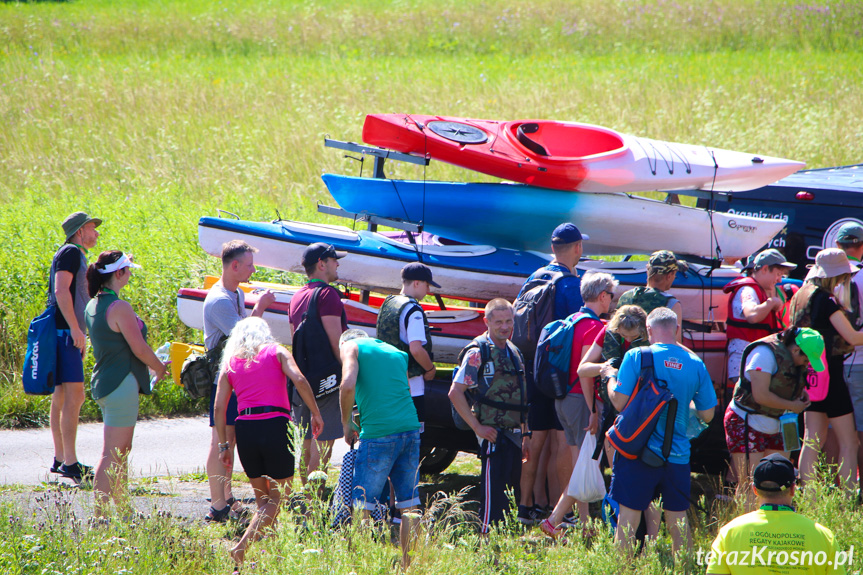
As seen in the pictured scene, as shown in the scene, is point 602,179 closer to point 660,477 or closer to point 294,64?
point 660,477

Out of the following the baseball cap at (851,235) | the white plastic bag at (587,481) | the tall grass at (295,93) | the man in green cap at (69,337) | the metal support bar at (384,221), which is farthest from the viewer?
the tall grass at (295,93)

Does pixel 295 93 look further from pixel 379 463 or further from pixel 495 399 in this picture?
pixel 379 463

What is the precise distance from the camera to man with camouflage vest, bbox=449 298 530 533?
4773mm

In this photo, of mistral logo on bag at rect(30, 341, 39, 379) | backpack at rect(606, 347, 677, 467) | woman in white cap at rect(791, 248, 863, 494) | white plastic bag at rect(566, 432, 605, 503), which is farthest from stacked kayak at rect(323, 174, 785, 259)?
backpack at rect(606, 347, 677, 467)

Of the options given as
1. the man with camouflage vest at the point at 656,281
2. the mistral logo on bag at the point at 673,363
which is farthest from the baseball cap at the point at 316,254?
the mistral logo on bag at the point at 673,363

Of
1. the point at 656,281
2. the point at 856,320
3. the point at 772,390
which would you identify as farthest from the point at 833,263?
the point at 656,281

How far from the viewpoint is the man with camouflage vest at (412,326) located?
5145 millimetres

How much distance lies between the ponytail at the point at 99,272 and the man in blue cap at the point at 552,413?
2.69 m

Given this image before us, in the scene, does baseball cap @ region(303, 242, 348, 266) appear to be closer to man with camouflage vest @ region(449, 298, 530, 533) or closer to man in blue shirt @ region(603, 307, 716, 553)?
man with camouflage vest @ region(449, 298, 530, 533)

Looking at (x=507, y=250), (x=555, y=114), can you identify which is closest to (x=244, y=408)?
(x=507, y=250)

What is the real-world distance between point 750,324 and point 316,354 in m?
2.98

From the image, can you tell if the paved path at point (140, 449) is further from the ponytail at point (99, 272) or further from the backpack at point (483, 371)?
the backpack at point (483, 371)

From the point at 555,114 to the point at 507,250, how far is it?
34.0 feet

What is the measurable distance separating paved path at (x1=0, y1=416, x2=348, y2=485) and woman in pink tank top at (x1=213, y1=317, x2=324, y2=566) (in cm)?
176
